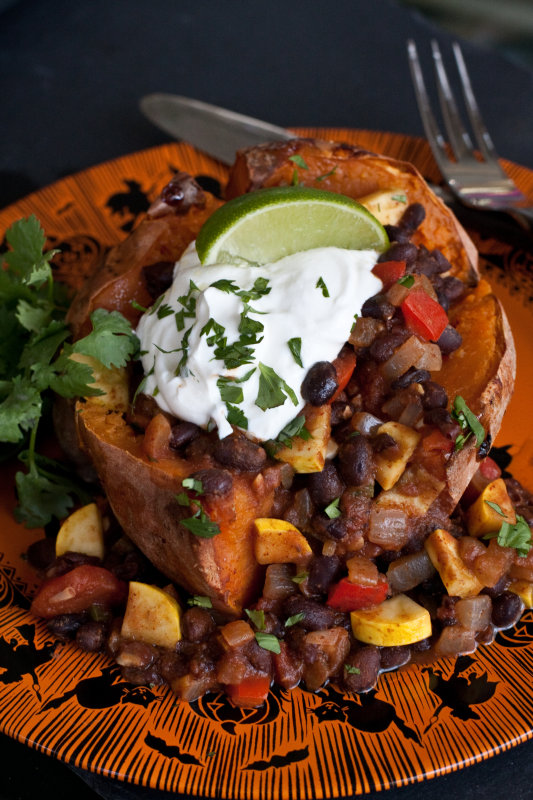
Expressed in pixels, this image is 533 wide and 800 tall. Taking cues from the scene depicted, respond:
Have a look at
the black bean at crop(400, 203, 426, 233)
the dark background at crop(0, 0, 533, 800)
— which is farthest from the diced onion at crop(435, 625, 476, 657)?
the dark background at crop(0, 0, 533, 800)

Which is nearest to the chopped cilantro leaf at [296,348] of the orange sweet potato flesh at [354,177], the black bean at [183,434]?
the black bean at [183,434]

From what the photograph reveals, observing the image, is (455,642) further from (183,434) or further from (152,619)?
(183,434)

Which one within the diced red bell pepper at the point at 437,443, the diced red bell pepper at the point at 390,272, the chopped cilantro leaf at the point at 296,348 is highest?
the diced red bell pepper at the point at 390,272

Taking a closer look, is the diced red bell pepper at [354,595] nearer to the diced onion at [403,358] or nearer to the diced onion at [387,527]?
the diced onion at [387,527]

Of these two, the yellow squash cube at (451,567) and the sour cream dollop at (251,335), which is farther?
the yellow squash cube at (451,567)

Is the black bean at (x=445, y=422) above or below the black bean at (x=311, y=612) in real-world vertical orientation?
above

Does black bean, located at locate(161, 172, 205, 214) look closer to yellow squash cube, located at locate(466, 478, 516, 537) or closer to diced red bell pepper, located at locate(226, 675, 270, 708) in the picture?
yellow squash cube, located at locate(466, 478, 516, 537)

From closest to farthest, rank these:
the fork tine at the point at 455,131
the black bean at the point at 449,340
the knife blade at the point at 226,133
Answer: the black bean at the point at 449,340 < the knife blade at the point at 226,133 < the fork tine at the point at 455,131

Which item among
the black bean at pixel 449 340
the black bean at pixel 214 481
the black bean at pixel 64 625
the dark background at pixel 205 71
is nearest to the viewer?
the black bean at pixel 214 481

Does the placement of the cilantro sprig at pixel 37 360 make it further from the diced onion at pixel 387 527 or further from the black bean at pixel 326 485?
the diced onion at pixel 387 527
